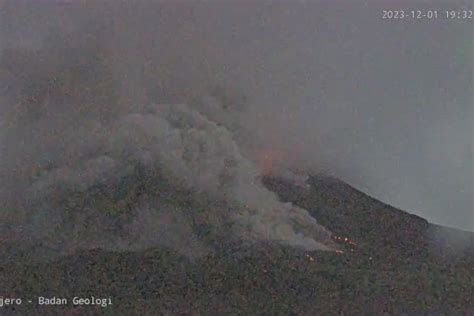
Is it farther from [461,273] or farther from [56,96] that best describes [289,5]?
[461,273]

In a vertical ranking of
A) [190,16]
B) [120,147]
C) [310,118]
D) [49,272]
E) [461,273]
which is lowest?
[49,272]

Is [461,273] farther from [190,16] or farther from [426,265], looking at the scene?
[190,16]

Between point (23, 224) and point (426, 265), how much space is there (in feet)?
5.51

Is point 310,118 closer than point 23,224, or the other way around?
point 23,224

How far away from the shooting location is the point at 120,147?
3.05 metres

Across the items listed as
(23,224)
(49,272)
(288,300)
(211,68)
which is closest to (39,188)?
(23,224)

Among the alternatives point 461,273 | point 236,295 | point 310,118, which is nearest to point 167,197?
point 236,295

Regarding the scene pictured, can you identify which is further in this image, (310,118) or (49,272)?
(310,118)

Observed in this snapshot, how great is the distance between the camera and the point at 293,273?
10.1ft

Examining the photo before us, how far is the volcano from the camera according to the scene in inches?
116

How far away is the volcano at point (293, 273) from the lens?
295 cm

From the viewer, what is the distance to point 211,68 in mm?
3098

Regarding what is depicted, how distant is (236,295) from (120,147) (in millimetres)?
774

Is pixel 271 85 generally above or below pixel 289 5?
below
